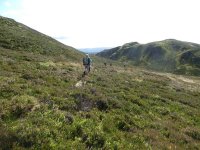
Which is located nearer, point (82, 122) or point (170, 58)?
point (82, 122)

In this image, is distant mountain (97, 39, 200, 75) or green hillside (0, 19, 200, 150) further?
distant mountain (97, 39, 200, 75)

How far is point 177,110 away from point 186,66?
134m

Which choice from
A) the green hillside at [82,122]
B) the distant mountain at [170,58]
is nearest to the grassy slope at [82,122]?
the green hillside at [82,122]

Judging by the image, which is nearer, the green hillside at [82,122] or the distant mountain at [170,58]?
the green hillside at [82,122]

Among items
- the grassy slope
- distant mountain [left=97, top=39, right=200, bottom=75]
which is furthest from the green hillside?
distant mountain [left=97, top=39, right=200, bottom=75]

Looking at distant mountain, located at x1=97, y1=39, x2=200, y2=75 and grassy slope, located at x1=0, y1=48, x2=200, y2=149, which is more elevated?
grassy slope, located at x1=0, y1=48, x2=200, y2=149

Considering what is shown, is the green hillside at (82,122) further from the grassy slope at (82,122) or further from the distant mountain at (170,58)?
the distant mountain at (170,58)

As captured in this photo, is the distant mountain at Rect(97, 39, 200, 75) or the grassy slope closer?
the grassy slope

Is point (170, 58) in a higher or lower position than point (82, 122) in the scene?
lower

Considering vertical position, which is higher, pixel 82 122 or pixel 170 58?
pixel 82 122

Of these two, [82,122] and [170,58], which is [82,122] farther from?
[170,58]

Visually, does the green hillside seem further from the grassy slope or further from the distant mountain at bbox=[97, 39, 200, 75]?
the distant mountain at bbox=[97, 39, 200, 75]

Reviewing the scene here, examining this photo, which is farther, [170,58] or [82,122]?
[170,58]

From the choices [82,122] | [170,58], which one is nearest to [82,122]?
[82,122]
